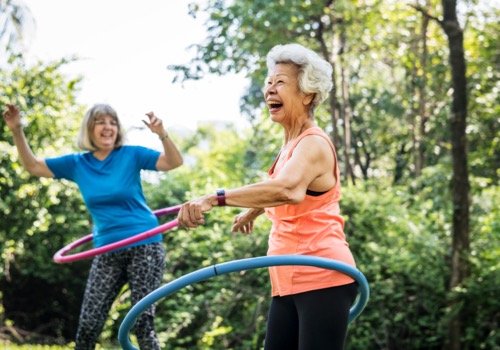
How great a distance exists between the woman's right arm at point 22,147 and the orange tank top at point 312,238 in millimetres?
2024

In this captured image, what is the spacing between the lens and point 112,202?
4156mm

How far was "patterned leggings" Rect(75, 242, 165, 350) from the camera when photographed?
4.04 metres

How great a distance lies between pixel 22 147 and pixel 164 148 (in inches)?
34.4

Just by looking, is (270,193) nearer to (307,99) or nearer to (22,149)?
(307,99)

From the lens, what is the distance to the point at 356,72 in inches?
690

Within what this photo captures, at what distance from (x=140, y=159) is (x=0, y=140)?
490 centimetres

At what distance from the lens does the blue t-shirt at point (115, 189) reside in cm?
415

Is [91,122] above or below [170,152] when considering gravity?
above

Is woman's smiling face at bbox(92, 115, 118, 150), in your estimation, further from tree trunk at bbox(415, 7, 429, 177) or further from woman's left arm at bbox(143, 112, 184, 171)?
tree trunk at bbox(415, 7, 429, 177)

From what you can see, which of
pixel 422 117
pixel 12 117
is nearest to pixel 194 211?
pixel 12 117

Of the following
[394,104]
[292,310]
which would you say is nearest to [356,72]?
[394,104]

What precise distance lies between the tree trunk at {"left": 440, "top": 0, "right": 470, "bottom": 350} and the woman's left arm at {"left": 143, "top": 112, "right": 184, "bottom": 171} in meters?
3.89

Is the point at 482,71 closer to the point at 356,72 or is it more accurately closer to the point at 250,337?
the point at 356,72

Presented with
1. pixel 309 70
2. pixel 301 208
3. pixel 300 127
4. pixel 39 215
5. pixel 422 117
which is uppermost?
pixel 309 70
